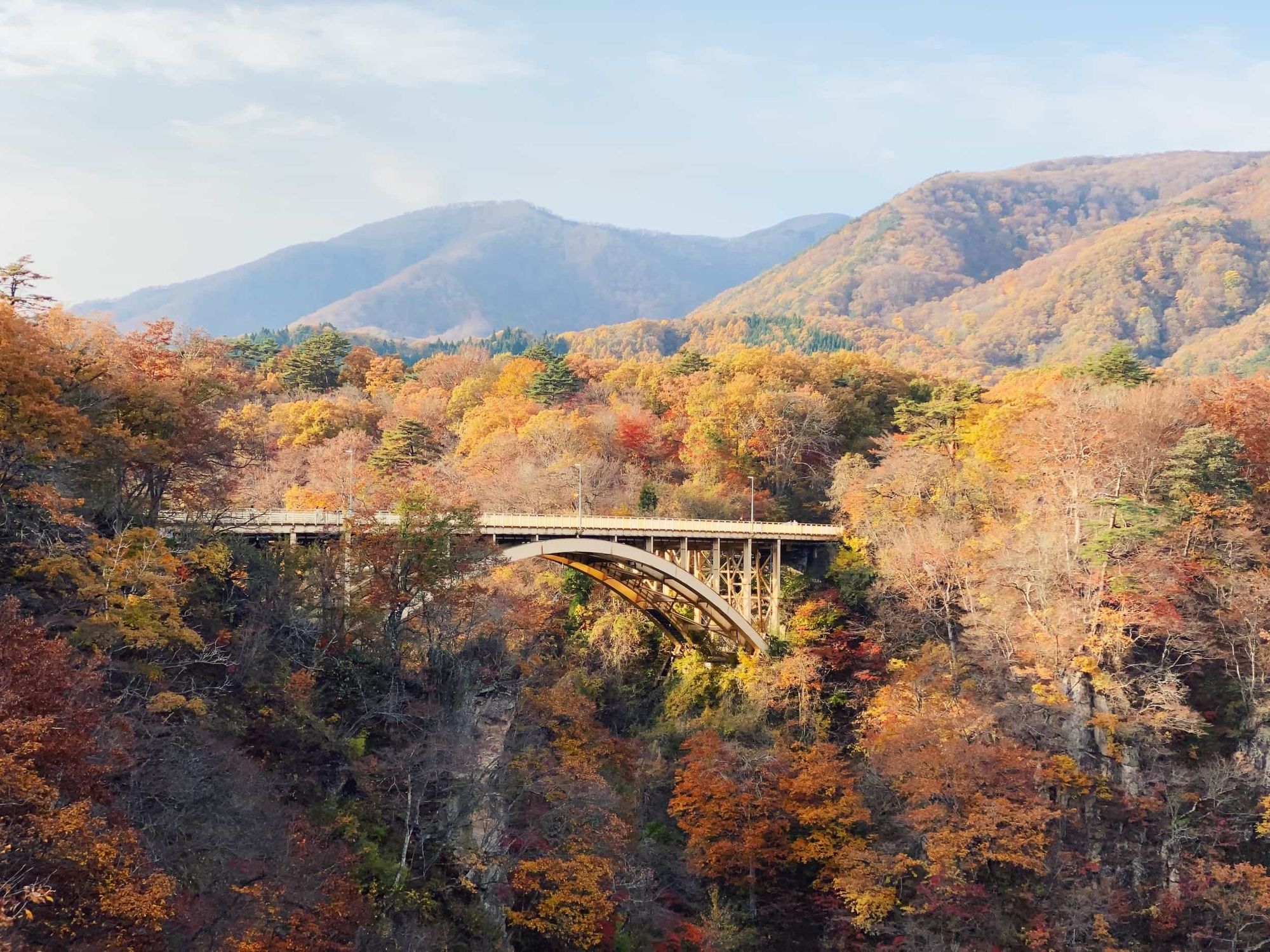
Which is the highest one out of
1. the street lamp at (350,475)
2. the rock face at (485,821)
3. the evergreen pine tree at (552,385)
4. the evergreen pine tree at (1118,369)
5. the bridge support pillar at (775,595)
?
the evergreen pine tree at (552,385)

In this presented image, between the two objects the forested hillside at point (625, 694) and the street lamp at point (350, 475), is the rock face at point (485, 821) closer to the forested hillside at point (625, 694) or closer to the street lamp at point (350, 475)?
the forested hillside at point (625, 694)

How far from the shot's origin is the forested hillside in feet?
51.8

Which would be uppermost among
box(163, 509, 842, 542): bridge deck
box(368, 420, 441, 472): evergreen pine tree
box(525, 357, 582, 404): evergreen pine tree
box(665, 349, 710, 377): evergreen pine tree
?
box(665, 349, 710, 377): evergreen pine tree

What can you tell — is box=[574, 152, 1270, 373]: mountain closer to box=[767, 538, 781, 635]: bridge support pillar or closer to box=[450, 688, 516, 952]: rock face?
box=[767, 538, 781, 635]: bridge support pillar

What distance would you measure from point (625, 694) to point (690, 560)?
17.9 ft

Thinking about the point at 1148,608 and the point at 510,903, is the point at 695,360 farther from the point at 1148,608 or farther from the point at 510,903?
the point at 510,903

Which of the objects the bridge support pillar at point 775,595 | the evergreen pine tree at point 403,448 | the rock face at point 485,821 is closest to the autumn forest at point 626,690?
Answer: the rock face at point 485,821

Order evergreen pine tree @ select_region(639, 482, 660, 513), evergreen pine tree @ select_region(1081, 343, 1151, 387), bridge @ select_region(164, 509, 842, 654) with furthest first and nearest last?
1. evergreen pine tree @ select_region(639, 482, 660, 513)
2. evergreen pine tree @ select_region(1081, 343, 1151, 387)
3. bridge @ select_region(164, 509, 842, 654)

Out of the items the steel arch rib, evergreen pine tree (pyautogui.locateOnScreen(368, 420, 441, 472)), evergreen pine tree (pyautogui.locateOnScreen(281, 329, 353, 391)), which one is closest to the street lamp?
evergreen pine tree (pyautogui.locateOnScreen(368, 420, 441, 472))

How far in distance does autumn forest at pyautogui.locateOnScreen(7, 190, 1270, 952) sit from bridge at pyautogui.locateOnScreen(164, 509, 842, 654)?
934mm

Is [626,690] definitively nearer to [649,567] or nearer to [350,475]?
[649,567]

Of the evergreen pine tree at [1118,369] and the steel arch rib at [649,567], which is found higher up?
the evergreen pine tree at [1118,369]

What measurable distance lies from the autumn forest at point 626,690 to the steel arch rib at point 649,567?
1.04 meters

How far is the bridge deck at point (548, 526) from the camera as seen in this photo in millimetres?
24141
